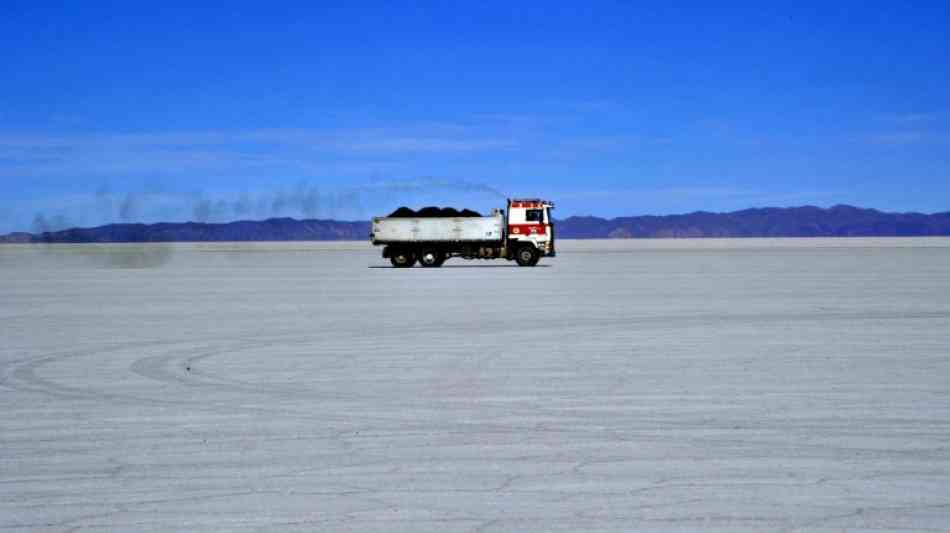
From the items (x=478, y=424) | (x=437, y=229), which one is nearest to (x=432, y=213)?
(x=437, y=229)

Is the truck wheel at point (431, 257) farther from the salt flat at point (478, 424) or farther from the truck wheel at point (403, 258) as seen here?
the salt flat at point (478, 424)

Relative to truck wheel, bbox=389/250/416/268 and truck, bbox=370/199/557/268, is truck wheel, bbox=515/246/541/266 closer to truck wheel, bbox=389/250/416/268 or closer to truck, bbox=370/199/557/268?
truck, bbox=370/199/557/268

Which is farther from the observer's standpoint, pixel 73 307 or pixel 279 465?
pixel 73 307

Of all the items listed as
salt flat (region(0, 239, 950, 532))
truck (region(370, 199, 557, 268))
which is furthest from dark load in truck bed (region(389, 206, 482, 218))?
salt flat (region(0, 239, 950, 532))

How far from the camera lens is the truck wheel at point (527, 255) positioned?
58.2 meters

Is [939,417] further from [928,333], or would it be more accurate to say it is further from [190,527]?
[928,333]

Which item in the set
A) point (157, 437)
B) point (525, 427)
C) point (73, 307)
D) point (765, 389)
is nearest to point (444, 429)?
point (525, 427)

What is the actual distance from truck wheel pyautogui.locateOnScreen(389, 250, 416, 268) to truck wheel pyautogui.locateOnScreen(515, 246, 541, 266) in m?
5.30

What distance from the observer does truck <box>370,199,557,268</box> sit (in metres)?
57.4

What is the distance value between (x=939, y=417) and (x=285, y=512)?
20.4 feet

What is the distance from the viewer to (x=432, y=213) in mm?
58594

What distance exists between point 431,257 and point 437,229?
1671mm

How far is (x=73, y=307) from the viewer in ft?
92.7

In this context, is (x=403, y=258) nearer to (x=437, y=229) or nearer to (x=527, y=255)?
(x=437, y=229)
